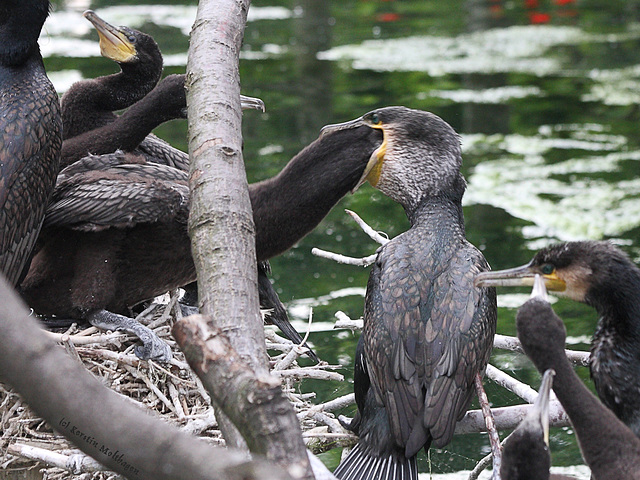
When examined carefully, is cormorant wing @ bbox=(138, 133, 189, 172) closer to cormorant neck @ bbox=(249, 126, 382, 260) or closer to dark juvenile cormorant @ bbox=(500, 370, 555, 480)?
cormorant neck @ bbox=(249, 126, 382, 260)

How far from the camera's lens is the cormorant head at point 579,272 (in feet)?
8.11

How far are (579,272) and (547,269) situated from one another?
0.09 metres

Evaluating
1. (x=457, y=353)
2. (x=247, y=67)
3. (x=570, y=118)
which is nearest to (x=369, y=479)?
(x=457, y=353)

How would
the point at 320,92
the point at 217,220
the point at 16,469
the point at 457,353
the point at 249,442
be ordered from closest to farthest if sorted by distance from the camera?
the point at 249,442 → the point at 217,220 → the point at 457,353 → the point at 16,469 → the point at 320,92

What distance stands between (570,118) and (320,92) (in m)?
2.63

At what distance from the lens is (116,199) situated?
353cm

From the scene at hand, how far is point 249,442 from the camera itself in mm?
1646

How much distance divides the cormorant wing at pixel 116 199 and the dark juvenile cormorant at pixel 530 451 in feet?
5.77

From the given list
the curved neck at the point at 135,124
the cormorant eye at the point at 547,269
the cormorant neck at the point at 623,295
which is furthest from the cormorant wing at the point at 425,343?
the curved neck at the point at 135,124

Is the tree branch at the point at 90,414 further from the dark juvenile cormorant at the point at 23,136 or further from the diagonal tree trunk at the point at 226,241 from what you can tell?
the dark juvenile cormorant at the point at 23,136

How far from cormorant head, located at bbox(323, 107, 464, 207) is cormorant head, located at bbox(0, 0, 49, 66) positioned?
1.24 m

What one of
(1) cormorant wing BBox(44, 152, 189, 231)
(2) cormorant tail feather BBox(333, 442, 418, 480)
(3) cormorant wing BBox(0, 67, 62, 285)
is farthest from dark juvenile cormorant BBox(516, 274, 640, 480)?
Answer: (3) cormorant wing BBox(0, 67, 62, 285)

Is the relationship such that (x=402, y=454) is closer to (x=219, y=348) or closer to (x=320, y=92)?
(x=219, y=348)

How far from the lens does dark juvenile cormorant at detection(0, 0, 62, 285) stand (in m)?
3.27
